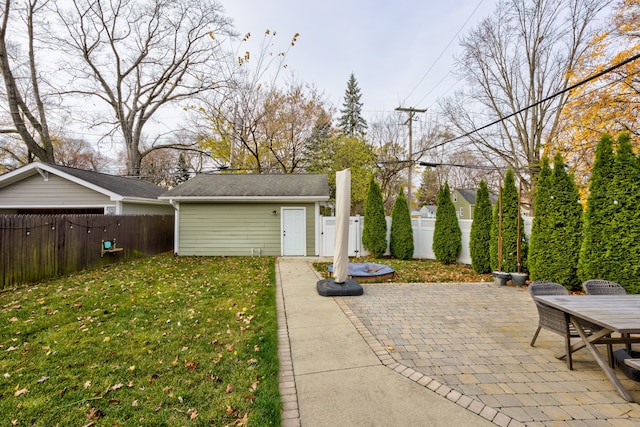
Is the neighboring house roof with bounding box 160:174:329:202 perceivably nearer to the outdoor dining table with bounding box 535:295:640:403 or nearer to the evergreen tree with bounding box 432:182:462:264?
the evergreen tree with bounding box 432:182:462:264

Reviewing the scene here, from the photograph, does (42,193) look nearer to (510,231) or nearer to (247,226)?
(247,226)

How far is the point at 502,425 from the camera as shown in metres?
2.04

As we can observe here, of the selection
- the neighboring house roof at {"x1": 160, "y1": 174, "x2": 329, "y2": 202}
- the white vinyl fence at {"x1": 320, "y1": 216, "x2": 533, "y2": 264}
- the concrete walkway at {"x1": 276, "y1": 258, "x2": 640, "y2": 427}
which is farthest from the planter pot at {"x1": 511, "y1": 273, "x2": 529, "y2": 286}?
the neighboring house roof at {"x1": 160, "y1": 174, "x2": 329, "y2": 202}

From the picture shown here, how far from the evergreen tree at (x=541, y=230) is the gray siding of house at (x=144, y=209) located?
13396 millimetres

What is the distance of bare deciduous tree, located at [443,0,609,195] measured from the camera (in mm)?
11492

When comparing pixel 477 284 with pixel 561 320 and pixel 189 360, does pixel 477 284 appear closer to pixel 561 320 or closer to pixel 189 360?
pixel 561 320

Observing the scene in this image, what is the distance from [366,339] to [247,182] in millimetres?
9670

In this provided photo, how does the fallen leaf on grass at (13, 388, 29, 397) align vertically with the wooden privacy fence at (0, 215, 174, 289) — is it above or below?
below

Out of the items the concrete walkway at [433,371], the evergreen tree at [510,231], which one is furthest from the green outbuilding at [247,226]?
the concrete walkway at [433,371]

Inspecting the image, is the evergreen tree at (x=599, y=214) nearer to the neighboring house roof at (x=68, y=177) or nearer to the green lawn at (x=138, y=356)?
the green lawn at (x=138, y=356)

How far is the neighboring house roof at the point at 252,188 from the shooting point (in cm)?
1048

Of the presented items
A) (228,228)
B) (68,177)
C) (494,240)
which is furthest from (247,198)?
(494,240)

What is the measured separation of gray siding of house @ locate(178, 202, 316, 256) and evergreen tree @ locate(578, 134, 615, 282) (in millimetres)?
7698

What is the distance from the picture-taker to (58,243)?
Result: 23.5 ft
